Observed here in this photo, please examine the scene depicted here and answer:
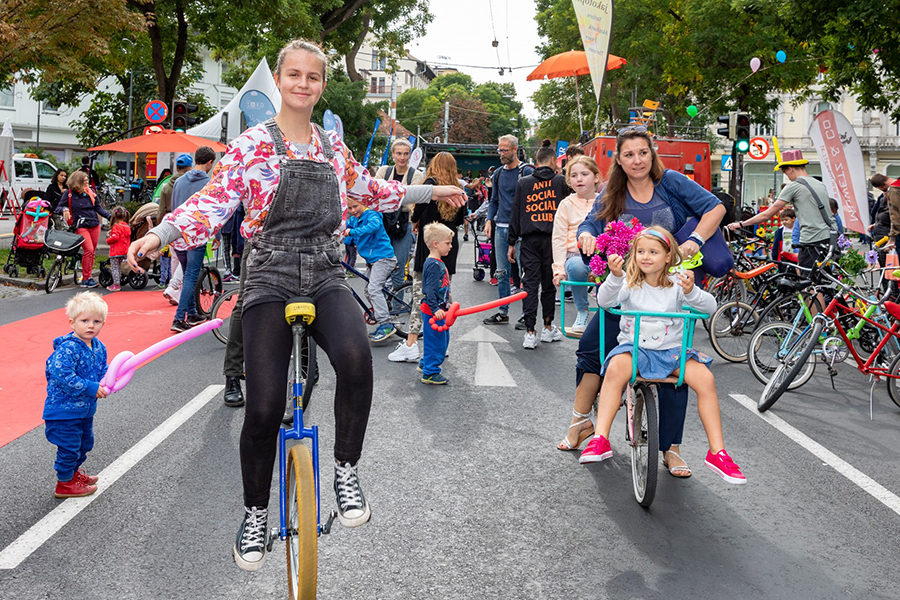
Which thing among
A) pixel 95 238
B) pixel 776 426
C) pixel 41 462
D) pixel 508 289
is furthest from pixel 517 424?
pixel 95 238

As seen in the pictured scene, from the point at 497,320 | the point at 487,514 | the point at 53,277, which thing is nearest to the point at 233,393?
the point at 487,514

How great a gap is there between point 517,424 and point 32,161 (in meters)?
28.8

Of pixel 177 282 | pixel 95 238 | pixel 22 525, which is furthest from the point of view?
pixel 95 238

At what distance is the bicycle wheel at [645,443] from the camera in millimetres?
4402

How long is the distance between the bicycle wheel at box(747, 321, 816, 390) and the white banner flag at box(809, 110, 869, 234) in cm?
577

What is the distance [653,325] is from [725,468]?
0.79 m

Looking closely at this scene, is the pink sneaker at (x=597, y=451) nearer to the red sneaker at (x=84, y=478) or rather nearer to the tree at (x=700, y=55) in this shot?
the red sneaker at (x=84, y=478)

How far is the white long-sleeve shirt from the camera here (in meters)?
4.61

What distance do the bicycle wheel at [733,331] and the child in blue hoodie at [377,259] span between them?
330 centimetres

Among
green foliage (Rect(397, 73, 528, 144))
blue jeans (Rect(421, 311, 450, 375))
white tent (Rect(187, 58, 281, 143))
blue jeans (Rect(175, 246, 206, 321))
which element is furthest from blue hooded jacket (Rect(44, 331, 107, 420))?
green foliage (Rect(397, 73, 528, 144))

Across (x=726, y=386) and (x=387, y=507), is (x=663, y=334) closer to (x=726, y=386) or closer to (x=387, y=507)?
(x=387, y=507)

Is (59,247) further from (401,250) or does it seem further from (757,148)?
(757,148)

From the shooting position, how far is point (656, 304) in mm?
4648

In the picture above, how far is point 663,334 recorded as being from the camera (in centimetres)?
461
